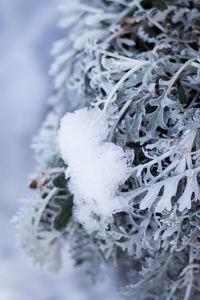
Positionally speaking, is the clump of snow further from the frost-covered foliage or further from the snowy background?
the snowy background

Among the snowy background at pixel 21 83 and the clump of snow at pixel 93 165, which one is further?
the snowy background at pixel 21 83

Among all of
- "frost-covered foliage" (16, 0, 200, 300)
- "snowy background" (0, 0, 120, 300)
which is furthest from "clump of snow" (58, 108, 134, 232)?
"snowy background" (0, 0, 120, 300)

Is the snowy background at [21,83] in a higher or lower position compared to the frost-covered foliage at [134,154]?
higher

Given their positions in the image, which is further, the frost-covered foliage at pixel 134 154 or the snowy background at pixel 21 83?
the snowy background at pixel 21 83

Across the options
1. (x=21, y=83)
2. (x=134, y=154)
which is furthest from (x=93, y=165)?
(x=21, y=83)

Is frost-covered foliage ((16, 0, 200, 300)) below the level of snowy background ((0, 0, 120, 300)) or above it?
below

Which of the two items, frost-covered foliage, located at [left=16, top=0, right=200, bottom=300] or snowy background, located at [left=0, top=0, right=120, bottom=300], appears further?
snowy background, located at [left=0, top=0, right=120, bottom=300]

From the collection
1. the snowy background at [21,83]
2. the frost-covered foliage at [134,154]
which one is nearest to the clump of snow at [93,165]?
the frost-covered foliage at [134,154]

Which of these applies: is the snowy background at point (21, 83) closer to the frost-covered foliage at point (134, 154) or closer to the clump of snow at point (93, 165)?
the frost-covered foliage at point (134, 154)
